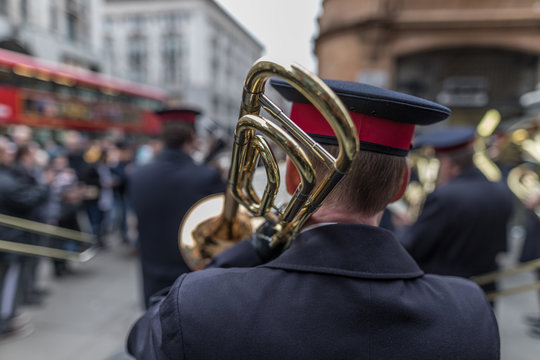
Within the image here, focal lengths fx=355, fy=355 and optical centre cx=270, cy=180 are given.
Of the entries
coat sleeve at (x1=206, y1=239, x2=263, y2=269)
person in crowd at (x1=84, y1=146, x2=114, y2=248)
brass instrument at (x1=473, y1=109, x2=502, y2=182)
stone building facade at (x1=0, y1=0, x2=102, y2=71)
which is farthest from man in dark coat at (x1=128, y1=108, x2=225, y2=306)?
stone building facade at (x1=0, y1=0, x2=102, y2=71)

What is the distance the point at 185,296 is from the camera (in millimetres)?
734

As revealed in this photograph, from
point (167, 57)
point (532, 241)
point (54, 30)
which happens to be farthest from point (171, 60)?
point (532, 241)

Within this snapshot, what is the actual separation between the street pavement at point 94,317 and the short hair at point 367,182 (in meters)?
2.06

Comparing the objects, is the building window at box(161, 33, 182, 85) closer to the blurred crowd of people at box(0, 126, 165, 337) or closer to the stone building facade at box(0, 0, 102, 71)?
the stone building facade at box(0, 0, 102, 71)

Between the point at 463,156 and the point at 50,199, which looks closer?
the point at 463,156

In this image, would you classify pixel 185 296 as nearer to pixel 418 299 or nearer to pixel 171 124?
pixel 418 299

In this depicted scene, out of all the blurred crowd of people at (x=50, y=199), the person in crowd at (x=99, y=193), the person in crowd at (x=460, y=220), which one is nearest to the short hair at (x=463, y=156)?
the person in crowd at (x=460, y=220)

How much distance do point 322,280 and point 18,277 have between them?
3502mm

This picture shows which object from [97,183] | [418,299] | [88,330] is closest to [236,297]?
[418,299]

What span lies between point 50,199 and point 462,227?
157 inches

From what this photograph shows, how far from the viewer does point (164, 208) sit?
2.26 meters

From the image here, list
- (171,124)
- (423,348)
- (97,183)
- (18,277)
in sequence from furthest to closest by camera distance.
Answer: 1. (97,183)
2. (18,277)
3. (171,124)
4. (423,348)

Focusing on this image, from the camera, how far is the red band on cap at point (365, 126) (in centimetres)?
79

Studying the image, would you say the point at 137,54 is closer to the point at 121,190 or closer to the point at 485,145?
the point at 121,190
